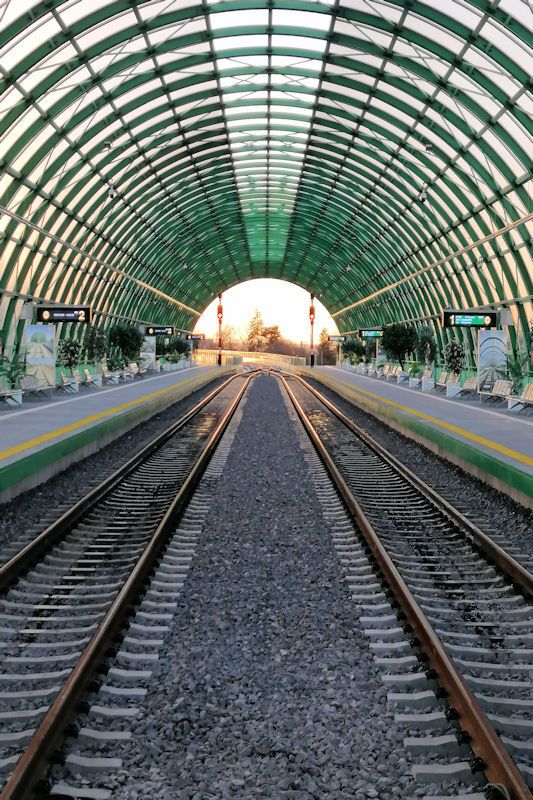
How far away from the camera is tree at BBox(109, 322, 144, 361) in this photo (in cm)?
4850

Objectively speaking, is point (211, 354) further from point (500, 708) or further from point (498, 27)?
point (500, 708)

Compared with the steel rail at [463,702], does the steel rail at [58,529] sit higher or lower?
lower

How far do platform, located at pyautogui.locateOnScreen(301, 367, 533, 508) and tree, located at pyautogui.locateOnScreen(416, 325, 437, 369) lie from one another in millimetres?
14681

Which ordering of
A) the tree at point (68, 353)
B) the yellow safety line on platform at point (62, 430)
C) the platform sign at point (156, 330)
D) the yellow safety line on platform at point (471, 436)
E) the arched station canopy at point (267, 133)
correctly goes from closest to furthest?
the yellow safety line on platform at point (471, 436), the yellow safety line on platform at point (62, 430), the arched station canopy at point (267, 133), the tree at point (68, 353), the platform sign at point (156, 330)

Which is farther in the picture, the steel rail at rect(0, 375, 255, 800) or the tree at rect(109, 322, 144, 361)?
the tree at rect(109, 322, 144, 361)

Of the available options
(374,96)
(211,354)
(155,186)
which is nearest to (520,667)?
(374,96)

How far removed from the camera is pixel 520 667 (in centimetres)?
513

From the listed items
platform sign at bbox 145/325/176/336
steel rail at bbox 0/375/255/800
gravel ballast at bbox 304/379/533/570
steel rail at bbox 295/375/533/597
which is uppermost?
platform sign at bbox 145/325/176/336

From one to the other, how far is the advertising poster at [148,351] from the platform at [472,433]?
87.6 feet

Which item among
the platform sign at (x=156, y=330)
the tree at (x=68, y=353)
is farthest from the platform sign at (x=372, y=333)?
the tree at (x=68, y=353)

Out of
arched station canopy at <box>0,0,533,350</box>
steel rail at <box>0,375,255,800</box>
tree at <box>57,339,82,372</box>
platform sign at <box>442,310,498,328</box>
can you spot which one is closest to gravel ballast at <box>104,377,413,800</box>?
steel rail at <box>0,375,255,800</box>

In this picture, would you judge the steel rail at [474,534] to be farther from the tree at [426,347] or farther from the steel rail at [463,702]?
the tree at [426,347]

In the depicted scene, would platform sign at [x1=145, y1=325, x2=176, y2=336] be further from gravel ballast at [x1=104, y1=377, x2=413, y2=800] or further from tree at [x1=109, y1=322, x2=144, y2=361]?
gravel ballast at [x1=104, y1=377, x2=413, y2=800]

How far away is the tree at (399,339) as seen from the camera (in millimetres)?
45938
